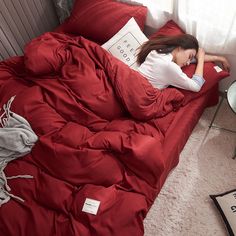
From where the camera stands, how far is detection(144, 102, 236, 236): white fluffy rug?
4.36 feet

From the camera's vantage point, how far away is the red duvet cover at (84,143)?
1.05 m

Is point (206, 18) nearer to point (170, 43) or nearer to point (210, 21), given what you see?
point (210, 21)

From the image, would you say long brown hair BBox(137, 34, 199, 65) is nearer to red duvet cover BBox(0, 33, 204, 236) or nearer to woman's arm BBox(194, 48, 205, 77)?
woman's arm BBox(194, 48, 205, 77)

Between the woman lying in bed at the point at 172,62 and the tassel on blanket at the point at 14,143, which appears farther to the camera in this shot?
the woman lying in bed at the point at 172,62

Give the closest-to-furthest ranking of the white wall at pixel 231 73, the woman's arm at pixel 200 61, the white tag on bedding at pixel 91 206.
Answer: the white tag on bedding at pixel 91 206
the woman's arm at pixel 200 61
the white wall at pixel 231 73

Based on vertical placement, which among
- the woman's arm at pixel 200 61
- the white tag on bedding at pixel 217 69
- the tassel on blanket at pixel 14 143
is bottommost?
the white tag on bedding at pixel 217 69

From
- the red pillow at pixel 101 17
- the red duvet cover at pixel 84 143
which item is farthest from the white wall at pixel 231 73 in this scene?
the red pillow at pixel 101 17

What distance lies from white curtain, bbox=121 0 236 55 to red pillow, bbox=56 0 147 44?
0.09m

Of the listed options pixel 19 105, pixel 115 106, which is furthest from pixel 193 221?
pixel 19 105

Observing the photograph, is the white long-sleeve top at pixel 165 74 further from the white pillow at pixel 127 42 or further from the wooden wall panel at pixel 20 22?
the wooden wall panel at pixel 20 22

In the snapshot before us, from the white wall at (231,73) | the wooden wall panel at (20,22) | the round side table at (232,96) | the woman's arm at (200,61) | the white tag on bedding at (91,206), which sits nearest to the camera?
the white tag on bedding at (91,206)

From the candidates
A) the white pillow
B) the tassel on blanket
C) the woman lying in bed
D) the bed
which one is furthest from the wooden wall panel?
the woman lying in bed

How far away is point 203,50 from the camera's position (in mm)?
1495

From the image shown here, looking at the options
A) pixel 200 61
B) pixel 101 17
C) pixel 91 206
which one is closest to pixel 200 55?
pixel 200 61
